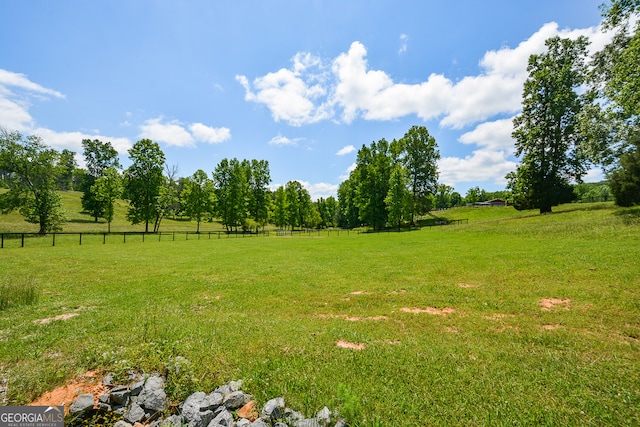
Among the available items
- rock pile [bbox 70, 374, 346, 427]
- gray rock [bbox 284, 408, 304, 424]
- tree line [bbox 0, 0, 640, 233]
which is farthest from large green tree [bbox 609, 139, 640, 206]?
rock pile [bbox 70, 374, 346, 427]

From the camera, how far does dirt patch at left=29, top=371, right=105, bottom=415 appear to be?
13.9 ft

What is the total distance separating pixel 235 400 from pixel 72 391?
9.65 feet

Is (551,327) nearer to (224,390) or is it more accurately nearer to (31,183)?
(224,390)

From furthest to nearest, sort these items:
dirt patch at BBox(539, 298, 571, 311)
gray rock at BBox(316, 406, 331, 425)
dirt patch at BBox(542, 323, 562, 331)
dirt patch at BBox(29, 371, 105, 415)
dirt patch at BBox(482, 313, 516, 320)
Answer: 1. dirt patch at BBox(539, 298, 571, 311)
2. dirt patch at BBox(482, 313, 516, 320)
3. dirt patch at BBox(542, 323, 562, 331)
4. dirt patch at BBox(29, 371, 105, 415)
5. gray rock at BBox(316, 406, 331, 425)

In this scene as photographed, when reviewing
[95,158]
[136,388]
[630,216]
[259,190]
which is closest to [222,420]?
[136,388]

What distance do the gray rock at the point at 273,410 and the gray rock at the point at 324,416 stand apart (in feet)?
1.93

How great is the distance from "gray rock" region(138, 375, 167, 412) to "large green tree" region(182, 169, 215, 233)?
5528 cm

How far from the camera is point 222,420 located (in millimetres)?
3902

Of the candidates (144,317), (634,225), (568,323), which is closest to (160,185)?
(144,317)

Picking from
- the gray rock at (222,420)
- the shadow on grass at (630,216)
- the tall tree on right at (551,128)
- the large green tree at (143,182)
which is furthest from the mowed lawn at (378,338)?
the large green tree at (143,182)

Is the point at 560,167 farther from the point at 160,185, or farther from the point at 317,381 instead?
the point at 160,185

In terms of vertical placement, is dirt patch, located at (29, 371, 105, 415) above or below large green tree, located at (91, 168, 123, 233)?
below

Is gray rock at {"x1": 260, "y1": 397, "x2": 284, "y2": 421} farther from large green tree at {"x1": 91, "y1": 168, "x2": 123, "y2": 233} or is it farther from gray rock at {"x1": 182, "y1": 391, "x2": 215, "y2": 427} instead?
large green tree at {"x1": 91, "y1": 168, "x2": 123, "y2": 233}

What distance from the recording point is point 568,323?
7102mm
